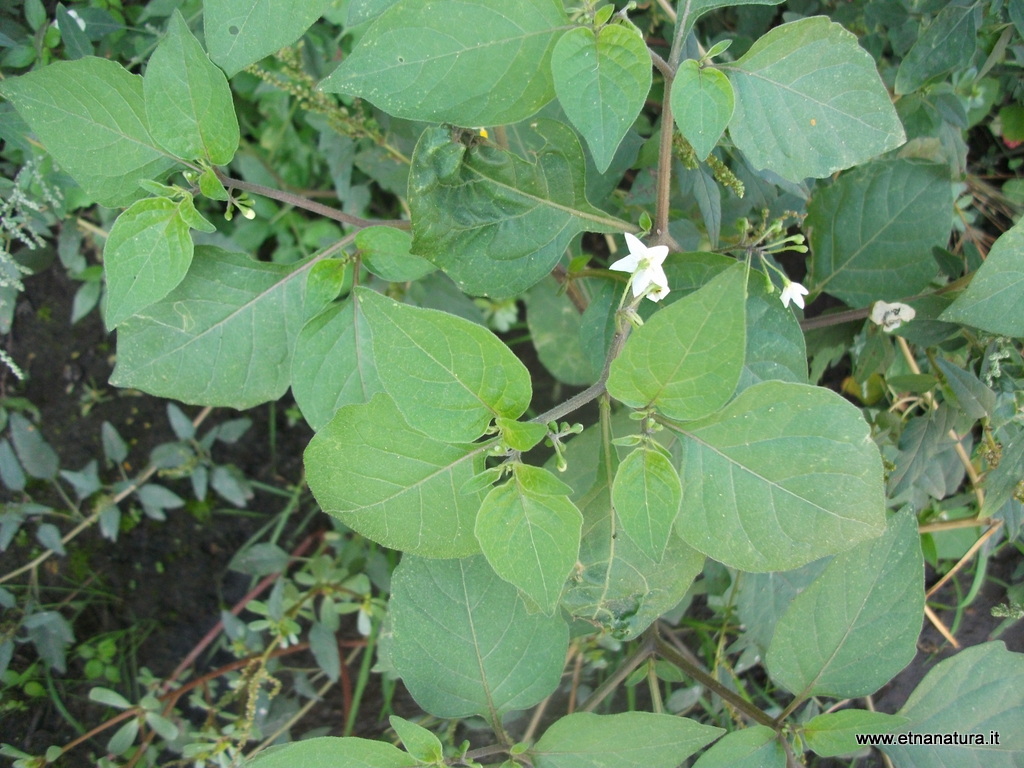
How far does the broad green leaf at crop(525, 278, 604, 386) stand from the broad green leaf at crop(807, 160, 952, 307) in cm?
63

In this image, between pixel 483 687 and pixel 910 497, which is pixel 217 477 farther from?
pixel 910 497

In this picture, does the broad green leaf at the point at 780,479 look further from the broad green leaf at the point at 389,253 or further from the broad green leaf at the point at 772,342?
the broad green leaf at the point at 389,253

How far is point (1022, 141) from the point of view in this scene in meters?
1.71

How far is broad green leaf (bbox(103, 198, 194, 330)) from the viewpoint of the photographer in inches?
40.9

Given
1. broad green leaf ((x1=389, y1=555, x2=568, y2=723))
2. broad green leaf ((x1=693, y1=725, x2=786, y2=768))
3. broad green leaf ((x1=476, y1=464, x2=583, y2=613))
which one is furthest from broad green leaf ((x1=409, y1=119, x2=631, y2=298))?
broad green leaf ((x1=693, y1=725, x2=786, y2=768))

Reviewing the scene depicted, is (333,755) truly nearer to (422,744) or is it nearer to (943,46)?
(422,744)

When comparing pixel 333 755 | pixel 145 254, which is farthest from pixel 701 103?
pixel 333 755

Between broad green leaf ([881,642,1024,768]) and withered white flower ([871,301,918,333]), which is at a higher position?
withered white flower ([871,301,918,333])

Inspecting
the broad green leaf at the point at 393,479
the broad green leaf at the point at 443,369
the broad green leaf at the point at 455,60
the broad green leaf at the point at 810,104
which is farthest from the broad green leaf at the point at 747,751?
the broad green leaf at the point at 455,60

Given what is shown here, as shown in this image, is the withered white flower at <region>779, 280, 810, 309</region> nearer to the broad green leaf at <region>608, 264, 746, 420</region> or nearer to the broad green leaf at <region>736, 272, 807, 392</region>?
the broad green leaf at <region>736, 272, 807, 392</region>

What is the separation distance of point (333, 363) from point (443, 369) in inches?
12.7

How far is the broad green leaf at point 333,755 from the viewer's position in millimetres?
1011

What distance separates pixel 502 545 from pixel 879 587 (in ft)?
2.08

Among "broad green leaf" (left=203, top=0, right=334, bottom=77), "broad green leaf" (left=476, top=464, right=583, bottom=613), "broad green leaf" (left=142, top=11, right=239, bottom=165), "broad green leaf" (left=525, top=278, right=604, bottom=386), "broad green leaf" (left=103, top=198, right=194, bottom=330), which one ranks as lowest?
"broad green leaf" (left=525, top=278, right=604, bottom=386)
